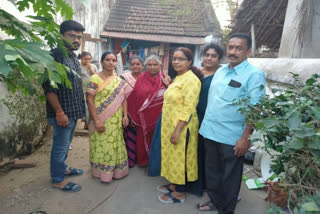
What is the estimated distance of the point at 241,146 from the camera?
183cm

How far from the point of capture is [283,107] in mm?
964

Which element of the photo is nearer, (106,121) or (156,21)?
(106,121)

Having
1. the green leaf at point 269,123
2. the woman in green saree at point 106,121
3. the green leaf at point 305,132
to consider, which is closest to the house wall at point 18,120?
the woman in green saree at point 106,121

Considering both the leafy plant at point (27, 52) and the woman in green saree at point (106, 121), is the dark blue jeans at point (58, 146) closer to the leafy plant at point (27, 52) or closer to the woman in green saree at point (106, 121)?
the woman in green saree at point (106, 121)

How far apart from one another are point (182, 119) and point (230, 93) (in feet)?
1.85

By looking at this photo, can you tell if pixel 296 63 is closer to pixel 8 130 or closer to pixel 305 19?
pixel 305 19

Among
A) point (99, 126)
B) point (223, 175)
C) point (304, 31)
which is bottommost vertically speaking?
point (223, 175)

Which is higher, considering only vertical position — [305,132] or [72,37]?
[72,37]

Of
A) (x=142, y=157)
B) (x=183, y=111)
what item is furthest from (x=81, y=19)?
(x=183, y=111)

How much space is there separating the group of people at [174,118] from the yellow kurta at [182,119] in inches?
0.4

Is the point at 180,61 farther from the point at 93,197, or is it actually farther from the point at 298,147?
the point at 93,197

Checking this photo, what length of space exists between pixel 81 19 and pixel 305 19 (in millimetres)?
5592

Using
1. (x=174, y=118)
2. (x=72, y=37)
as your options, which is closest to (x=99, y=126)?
(x=174, y=118)

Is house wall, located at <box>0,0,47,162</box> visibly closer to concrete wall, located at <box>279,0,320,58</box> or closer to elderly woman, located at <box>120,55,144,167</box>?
elderly woman, located at <box>120,55,144,167</box>
